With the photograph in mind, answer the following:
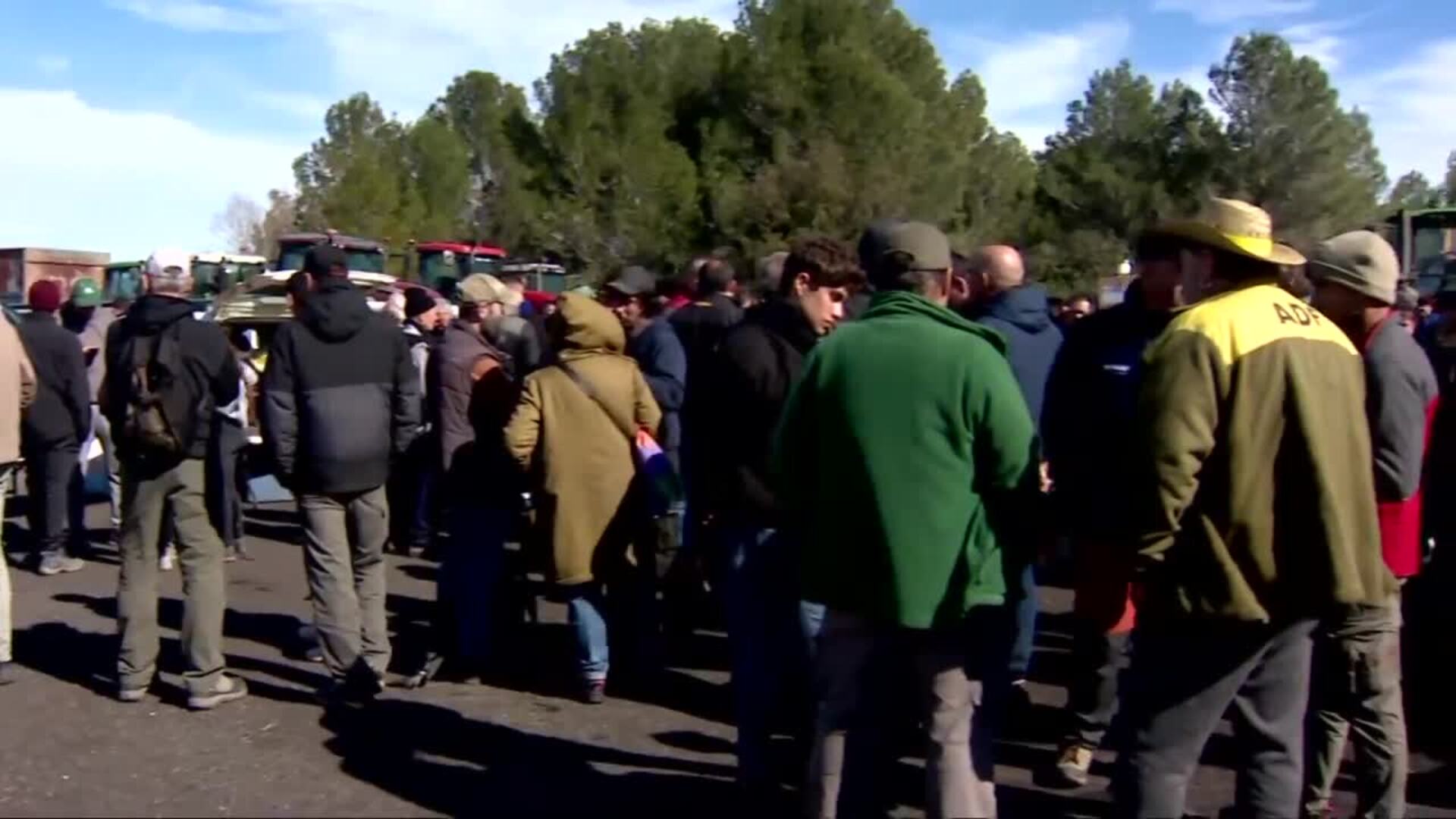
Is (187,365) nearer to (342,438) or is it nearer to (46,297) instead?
(342,438)

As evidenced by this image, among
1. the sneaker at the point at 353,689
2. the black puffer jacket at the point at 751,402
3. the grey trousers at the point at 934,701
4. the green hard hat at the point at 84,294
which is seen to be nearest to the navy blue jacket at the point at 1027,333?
the black puffer jacket at the point at 751,402

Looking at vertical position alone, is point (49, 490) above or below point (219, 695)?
above

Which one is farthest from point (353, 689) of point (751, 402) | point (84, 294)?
point (84, 294)

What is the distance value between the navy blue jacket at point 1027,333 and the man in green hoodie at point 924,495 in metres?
1.94

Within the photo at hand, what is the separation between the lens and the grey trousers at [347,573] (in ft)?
22.9

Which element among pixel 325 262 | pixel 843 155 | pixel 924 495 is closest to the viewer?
pixel 924 495

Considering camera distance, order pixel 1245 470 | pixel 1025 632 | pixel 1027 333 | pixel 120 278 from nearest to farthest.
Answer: pixel 1245 470 → pixel 1025 632 → pixel 1027 333 → pixel 120 278

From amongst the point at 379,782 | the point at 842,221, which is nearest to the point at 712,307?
the point at 379,782

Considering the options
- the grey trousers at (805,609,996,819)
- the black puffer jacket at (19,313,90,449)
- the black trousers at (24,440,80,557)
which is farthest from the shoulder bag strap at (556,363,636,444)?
the black trousers at (24,440,80,557)

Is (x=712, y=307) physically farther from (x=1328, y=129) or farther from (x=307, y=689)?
(x=1328, y=129)

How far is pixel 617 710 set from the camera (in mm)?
7125

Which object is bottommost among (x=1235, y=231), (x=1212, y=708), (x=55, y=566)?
(x=55, y=566)

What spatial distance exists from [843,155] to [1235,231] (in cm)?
4115

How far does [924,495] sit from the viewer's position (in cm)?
435
